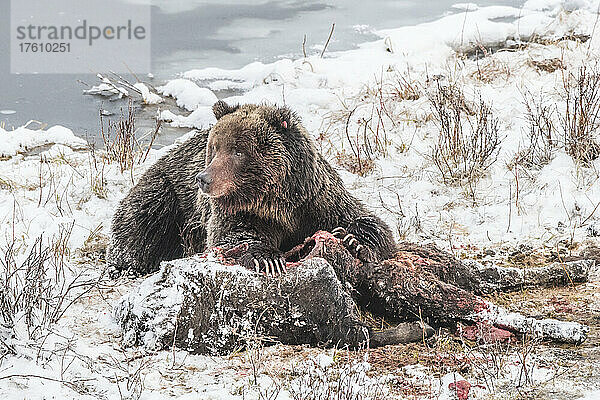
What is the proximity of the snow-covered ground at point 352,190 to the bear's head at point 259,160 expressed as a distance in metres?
0.99

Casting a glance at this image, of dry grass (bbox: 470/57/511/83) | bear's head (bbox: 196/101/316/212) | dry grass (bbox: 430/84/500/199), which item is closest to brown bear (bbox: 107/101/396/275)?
bear's head (bbox: 196/101/316/212)

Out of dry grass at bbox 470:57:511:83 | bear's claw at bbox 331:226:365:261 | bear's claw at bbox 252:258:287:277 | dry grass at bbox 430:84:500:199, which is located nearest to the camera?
bear's claw at bbox 252:258:287:277

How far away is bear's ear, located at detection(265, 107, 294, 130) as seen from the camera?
442 centimetres

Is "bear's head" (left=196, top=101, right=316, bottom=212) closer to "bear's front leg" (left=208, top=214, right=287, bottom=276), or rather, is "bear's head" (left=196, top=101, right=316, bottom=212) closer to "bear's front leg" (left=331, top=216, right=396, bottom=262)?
"bear's front leg" (left=208, top=214, right=287, bottom=276)

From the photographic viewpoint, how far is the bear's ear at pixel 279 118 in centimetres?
442

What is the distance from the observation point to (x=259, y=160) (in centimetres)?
437

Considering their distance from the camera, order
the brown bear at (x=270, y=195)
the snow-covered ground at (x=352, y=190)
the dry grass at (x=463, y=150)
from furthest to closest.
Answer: the dry grass at (x=463, y=150) < the brown bear at (x=270, y=195) < the snow-covered ground at (x=352, y=190)

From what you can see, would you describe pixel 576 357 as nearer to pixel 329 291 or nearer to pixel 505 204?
pixel 329 291

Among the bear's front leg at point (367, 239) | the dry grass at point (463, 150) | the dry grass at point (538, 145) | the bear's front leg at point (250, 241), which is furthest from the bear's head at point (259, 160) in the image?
the dry grass at point (538, 145)

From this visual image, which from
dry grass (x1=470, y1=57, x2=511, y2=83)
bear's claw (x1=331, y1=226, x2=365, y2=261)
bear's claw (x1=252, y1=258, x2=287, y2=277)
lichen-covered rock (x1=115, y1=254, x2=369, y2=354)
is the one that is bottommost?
lichen-covered rock (x1=115, y1=254, x2=369, y2=354)

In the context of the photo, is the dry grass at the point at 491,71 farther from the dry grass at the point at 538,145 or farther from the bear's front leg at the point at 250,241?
the bear's front leg at the point at 250,241

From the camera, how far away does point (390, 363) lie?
378cm

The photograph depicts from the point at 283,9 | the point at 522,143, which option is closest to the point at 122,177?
the point at 522,143

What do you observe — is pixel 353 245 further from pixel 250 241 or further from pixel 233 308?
pixel 233 308
